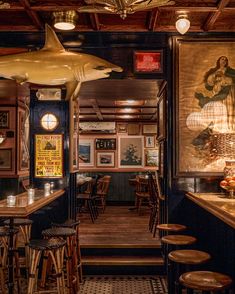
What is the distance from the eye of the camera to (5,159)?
32.6 feet

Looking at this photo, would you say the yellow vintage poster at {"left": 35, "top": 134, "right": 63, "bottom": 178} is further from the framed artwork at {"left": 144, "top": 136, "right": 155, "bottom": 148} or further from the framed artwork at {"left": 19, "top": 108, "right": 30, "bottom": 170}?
the framed artwork at {"left": 144, "top": 136, "right": 155, "bottom": 148}

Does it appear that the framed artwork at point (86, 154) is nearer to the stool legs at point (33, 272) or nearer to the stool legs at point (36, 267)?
the stool legs at point (36, 267)

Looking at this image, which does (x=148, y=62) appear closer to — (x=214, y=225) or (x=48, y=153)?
(x=48, y=153)

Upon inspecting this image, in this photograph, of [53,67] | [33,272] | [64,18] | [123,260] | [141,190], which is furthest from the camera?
[141,190]

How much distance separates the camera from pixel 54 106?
6.29m

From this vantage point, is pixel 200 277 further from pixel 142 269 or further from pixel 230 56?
pixel 230 56

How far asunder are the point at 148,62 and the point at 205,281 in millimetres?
3343

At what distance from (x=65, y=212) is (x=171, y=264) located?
7.37ft

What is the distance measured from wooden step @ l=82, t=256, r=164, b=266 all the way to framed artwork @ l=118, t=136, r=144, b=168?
24.4 ft

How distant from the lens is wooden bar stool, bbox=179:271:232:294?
283cm

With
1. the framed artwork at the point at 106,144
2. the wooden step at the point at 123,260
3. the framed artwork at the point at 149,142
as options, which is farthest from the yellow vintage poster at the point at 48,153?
the framed artwork at the point at 149,142

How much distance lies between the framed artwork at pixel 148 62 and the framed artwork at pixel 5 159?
5.28 metres

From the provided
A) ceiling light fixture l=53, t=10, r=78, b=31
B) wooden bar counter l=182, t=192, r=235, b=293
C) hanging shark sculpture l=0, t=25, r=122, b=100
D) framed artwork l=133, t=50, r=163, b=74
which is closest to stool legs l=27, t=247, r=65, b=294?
wooden bar counter l=182, t=192, r=235, b=293

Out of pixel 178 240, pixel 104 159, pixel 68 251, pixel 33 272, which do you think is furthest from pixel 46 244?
pixel 104 159
